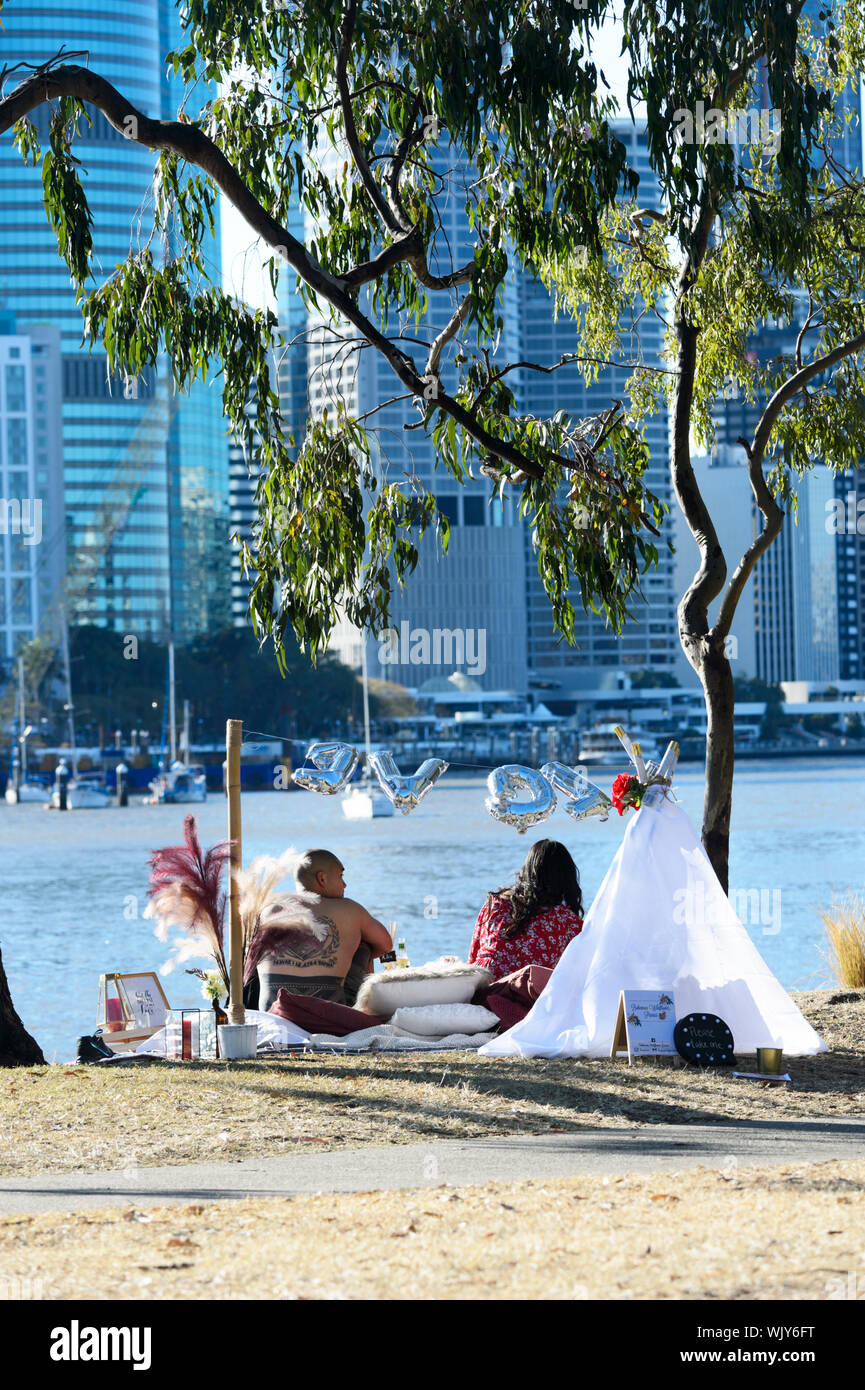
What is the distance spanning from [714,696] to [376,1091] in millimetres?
3870

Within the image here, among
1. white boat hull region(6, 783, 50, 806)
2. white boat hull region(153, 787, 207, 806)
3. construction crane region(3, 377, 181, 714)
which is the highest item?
construction crane region(3, 377, 181, 714)

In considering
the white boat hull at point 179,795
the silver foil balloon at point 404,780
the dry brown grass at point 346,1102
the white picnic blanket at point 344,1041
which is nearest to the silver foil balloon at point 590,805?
the silver foil balloon at point 404,780

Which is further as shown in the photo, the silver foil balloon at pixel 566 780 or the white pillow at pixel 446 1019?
the silver foil balloon at pixel 566 780

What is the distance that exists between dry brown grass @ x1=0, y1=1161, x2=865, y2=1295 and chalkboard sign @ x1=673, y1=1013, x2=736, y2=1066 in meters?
2.80

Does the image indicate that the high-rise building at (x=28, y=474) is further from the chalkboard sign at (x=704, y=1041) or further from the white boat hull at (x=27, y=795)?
the chalkboard sign at (x=704, y=1041)

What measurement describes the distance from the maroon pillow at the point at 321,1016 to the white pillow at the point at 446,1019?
26cm

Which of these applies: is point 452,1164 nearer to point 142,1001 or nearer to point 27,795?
point 142,1001

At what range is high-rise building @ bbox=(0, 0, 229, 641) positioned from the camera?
142 m

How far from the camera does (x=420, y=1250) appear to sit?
473 centimetres

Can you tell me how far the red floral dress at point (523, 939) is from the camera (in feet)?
32.8

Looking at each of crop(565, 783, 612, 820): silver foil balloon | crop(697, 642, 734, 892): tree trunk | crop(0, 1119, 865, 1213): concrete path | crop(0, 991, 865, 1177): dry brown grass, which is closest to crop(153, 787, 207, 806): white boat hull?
crop(565, 783, 612, 820): silver foil balloon

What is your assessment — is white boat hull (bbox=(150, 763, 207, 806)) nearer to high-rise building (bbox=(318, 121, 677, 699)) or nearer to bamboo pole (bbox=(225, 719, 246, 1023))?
high-rise building (bbox=(318, 121, 677, 699))

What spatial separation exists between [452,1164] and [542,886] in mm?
3604

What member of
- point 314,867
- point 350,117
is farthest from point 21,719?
point 350,117
